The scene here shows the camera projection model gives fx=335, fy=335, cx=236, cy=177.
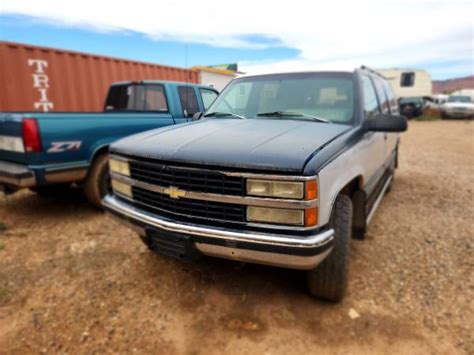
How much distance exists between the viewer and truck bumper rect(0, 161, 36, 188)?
3.64 m

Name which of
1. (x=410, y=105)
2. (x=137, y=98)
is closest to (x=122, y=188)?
(x=137, y=98)

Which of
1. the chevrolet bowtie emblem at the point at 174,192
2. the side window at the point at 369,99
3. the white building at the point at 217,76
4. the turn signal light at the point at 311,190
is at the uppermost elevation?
the white building at the point at 217,76

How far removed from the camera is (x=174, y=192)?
228 centimetres

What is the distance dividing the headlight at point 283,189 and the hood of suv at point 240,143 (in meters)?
0.10

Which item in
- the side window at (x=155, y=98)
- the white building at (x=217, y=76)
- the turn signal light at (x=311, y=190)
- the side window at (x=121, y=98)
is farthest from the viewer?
the side window at (x=121, y=98)

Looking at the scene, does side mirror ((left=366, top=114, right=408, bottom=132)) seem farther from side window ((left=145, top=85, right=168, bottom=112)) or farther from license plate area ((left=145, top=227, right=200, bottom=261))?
side window ((left=145, top=85, right=168, bottom=112))

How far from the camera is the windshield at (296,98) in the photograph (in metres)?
2.98

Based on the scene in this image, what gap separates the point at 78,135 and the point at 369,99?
3.32m

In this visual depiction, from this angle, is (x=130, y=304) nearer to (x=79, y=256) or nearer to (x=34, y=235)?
(x=79, y=256)

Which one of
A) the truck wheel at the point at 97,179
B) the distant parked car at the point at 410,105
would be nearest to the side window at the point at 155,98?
the truck wheel at the point at 97,179

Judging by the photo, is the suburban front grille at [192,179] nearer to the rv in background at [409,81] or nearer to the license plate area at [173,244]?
the license plate area at [173,244]

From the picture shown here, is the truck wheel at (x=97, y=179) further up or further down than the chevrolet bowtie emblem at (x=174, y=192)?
further down

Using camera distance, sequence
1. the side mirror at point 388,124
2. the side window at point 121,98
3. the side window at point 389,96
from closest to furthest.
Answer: the side mirror at point 388,124 < the side window at point 389,96 < the side window at point 121,98

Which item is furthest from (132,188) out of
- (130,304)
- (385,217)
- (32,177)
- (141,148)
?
(385,217)
